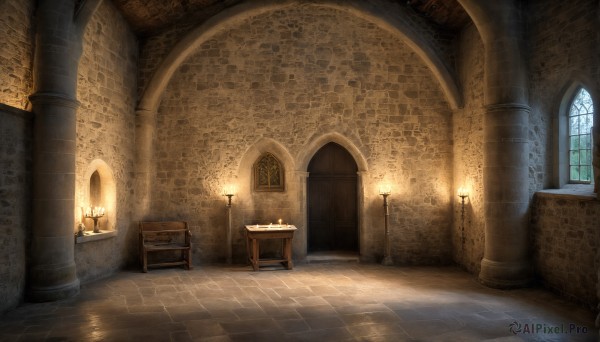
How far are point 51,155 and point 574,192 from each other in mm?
8177

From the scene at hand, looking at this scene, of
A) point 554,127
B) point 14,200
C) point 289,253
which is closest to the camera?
point 14,200

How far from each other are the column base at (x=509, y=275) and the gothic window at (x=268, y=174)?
467 centimetres

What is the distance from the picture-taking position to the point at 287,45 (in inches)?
377

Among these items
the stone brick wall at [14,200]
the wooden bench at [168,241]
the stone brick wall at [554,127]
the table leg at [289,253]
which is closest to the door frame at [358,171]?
the table leg at [289,253]

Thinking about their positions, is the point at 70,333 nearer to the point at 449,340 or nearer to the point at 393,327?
the point at 393,327

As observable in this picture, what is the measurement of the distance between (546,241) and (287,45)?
6.41 meters

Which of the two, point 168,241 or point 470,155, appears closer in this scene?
point 470,155

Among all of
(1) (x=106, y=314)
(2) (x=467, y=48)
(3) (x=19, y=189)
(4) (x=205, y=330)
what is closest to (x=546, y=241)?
(2) (x=467, y=48)

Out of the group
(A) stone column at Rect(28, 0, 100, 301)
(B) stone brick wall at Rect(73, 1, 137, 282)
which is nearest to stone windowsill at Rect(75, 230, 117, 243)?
(B) stone brick wall at Rect(73, 1, 137, 282)

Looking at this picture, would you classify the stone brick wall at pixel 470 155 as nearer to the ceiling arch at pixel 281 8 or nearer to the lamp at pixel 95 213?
the ceiling arch at pixel 281 8

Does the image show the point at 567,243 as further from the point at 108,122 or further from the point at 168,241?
the point at 108,122

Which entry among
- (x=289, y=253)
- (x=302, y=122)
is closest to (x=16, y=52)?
(x=302, y=122)

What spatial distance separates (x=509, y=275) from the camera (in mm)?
7238

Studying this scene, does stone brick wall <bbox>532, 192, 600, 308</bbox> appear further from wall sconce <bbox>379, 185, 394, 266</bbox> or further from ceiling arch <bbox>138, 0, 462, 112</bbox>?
ceiling arch <bbox>138, 0, 462, 112</bbox>
